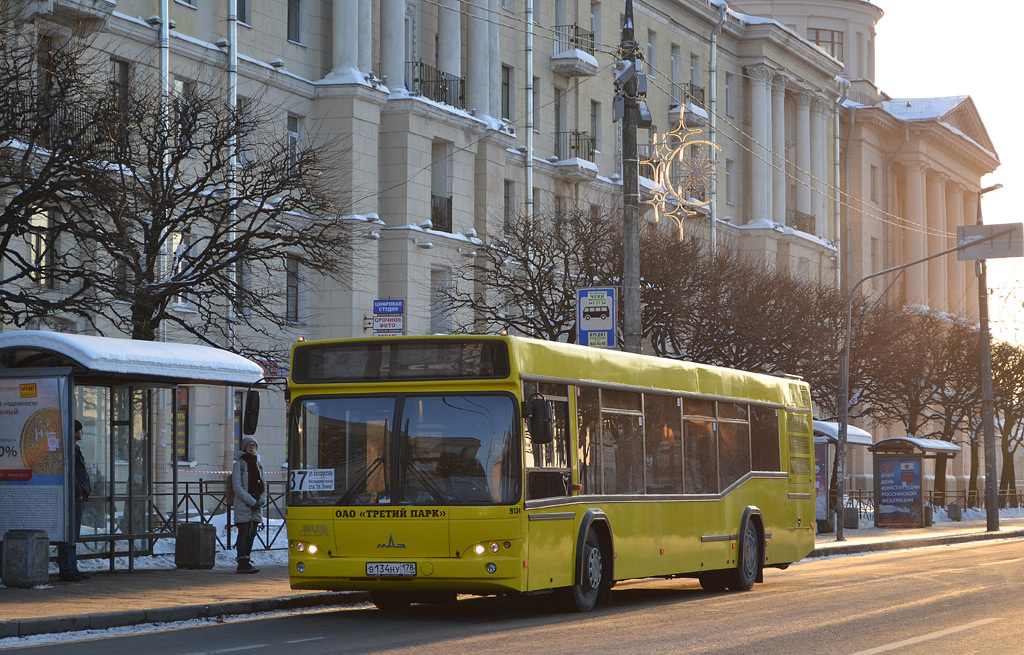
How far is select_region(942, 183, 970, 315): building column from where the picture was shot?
95.1m

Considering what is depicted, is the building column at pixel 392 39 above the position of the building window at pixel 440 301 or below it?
above

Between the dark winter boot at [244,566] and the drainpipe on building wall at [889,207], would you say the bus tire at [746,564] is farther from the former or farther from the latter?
the drainpipe on building wall at [889,207]

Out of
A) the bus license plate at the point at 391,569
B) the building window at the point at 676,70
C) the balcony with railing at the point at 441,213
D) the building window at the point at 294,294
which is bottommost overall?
the bus license plate at the point at 391,569

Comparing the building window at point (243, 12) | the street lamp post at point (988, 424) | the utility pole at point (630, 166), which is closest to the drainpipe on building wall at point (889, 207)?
the street lamp post at point (988, 424)

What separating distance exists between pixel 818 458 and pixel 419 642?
2674cm

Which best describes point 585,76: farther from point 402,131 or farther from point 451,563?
point 451,563

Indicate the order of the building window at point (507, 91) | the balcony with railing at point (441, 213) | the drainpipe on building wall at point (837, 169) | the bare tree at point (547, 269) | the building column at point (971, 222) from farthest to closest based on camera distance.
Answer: the building column at point (971, 222) → the drainpipe on building wall at point (837, 169) → the building window at point (507, 91) → the balcony with railing at point (441, 213) → the bare tree at point (547, 269)

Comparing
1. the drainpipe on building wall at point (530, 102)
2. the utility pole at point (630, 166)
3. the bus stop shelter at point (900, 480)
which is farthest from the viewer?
the drainpipe on building wall at point (530, 102)

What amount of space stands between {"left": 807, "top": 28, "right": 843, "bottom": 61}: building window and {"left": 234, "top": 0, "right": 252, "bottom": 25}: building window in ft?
172

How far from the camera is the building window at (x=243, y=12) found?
39.8 meters

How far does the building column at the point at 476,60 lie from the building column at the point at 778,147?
24.5 meters

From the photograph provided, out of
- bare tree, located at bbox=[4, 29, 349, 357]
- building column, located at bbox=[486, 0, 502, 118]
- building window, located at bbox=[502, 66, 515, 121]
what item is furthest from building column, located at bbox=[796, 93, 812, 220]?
bare tree, located at bbox=[4, 29, 349, 357]

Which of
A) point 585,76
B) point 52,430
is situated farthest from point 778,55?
point 52,430

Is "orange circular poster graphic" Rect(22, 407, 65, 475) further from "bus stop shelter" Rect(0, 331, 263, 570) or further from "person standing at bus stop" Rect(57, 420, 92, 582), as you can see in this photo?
"person standing at bus stop" Rect(57, 420, 92, 582)
